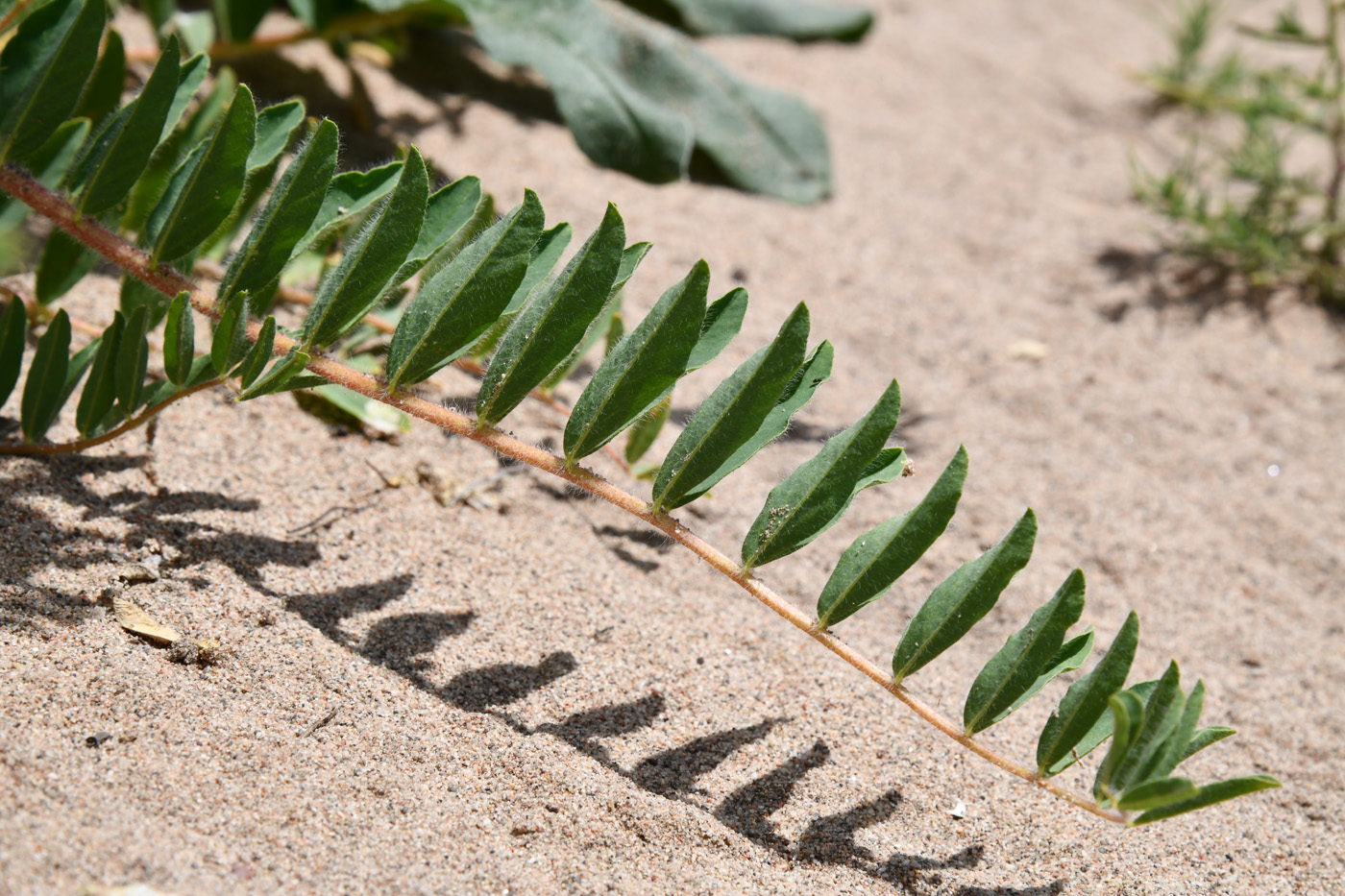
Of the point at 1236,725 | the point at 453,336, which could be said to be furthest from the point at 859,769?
the point at 453,336

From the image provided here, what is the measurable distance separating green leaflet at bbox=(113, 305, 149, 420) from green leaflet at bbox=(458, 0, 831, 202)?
1135 millimetres

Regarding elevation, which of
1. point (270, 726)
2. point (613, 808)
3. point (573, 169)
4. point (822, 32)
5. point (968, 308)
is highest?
point (822, 32)

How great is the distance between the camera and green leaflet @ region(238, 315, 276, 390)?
1.17 meters

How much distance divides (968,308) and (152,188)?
167 cm

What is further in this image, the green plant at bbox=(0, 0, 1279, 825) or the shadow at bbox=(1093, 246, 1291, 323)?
the shadow at bbox=(1093, 246, 1291, 323)

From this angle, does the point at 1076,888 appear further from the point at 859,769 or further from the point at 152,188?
the point at 152,188

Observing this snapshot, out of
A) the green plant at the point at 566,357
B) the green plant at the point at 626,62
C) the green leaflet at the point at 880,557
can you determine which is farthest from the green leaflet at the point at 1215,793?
the green plant at the point at 626,62

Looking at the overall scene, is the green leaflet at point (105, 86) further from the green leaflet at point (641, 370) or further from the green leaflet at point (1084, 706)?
the green leaflet at point (1084, 706)

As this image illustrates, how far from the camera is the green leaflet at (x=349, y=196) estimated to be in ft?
4.41

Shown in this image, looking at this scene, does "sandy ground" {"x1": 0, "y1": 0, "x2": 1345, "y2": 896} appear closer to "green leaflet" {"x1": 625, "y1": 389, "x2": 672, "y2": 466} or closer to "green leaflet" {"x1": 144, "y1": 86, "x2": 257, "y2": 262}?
"green leaflet" {"x1": 625, "y1": 389, "x2": 672, "y2": 466}

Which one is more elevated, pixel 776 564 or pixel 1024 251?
pixel 1024 251

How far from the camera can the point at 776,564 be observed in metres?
1.76

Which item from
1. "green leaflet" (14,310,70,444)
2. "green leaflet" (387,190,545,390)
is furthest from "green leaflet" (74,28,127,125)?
"green leaflet" (387,190,545,390)

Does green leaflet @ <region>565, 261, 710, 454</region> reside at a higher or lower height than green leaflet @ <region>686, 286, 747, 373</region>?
lower
